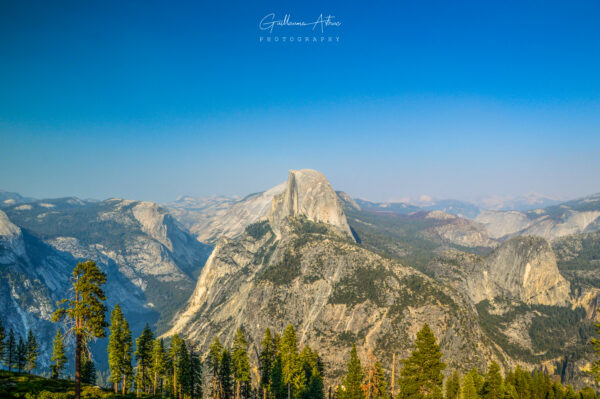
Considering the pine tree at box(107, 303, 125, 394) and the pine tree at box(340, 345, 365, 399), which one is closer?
the pine tree at box(340, 345, 365, 399)

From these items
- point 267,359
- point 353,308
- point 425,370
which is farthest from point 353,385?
point 353,308

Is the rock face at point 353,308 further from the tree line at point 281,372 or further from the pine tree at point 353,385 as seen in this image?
the pine tree at point 353,385

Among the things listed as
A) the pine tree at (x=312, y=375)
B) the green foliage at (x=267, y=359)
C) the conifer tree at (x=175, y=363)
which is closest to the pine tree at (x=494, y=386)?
the pine tree at (x=312, y=375)

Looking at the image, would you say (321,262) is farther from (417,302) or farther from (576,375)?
(576,375)

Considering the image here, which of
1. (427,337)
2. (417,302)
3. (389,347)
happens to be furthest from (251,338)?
(427,337)

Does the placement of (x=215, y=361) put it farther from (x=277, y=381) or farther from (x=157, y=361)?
(x=277, y=381)

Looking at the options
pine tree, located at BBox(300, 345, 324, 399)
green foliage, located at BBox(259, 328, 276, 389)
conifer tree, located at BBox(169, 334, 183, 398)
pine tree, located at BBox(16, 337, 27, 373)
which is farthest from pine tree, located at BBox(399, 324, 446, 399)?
pine tree, located at BBox(16, 337, 27, 373)

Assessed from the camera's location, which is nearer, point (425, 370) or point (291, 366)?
point (425, 370)

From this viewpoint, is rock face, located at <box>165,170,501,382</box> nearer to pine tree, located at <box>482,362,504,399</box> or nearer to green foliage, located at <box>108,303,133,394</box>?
pine tree, located at <box>482,362,504,399</box>

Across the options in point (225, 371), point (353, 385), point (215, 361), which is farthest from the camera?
point (215, 361)

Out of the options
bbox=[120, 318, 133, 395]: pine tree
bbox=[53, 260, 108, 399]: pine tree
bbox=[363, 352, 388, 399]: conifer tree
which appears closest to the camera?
bbox=[53, 260, 108, 399]: pine tree
